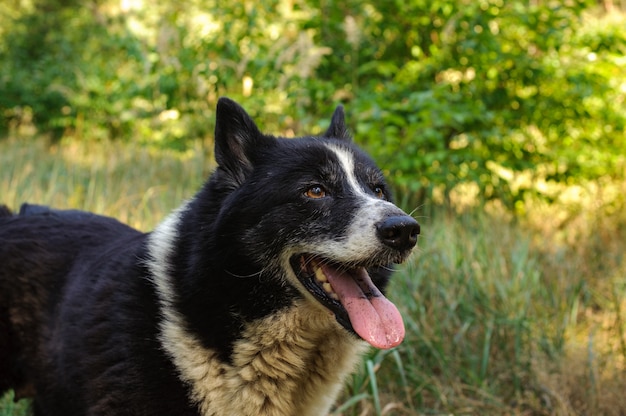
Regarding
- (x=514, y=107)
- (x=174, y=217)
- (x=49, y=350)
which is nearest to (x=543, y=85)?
(x=514, y=107)

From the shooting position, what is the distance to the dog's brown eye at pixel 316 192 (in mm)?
2631

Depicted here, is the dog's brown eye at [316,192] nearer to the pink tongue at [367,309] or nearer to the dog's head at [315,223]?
the dog's head at [315,223]

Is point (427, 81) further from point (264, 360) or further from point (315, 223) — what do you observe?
point (264, 360)

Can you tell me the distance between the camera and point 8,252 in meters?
2.96

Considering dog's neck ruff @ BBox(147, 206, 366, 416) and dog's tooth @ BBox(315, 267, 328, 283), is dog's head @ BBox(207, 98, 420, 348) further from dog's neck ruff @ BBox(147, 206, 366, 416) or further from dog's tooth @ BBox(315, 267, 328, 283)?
dog's neck ruff @ BBox(147, 206, 366, 416)

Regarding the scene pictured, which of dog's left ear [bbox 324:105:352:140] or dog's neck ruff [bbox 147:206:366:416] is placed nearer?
dog's neck ruff [bbox 147:206:366:416]

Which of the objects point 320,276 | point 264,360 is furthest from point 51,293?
point 320,276

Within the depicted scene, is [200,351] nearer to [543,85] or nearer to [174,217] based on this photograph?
[174,217]

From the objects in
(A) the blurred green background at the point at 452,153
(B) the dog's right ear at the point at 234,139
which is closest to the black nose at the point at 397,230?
(B) the dog's right ear at the point at 234,139

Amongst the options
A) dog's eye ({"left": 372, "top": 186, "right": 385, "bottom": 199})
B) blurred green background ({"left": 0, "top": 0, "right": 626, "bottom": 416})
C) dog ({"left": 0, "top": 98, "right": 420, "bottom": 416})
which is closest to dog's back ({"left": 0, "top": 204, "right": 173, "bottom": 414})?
dog ({"left": 0, "top": 98, "right": 420, "bottom": 416})

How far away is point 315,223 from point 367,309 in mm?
384

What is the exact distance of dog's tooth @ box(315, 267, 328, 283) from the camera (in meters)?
2.57

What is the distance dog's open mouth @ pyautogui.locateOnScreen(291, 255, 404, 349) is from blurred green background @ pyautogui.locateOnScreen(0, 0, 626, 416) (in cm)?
140

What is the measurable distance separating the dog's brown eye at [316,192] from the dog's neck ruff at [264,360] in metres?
0.42
